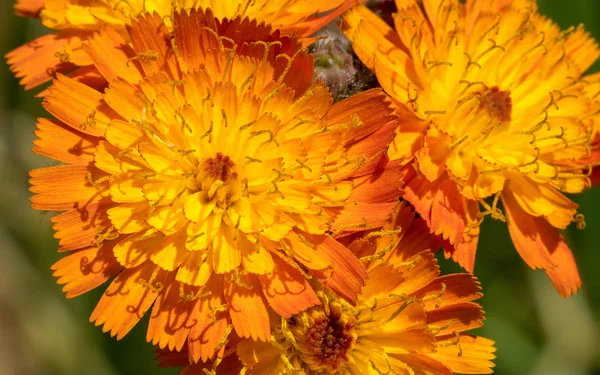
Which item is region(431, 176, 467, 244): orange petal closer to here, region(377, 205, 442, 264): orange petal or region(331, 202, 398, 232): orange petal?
region(377, 205, 442, 264): orange petal

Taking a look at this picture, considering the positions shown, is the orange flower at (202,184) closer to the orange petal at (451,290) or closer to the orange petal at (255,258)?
the orange petal at (255,258)

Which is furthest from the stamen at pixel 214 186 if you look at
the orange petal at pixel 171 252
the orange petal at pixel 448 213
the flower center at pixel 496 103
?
the flower center at pixel 496 103

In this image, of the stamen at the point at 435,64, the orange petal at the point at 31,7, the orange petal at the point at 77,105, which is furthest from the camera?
the orange petal at the point at 31,7

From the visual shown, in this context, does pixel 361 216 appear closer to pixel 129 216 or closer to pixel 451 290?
pixel 451 290

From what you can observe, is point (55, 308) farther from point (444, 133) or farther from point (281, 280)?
point (444, 133)

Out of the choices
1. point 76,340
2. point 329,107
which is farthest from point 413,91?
point 76,340

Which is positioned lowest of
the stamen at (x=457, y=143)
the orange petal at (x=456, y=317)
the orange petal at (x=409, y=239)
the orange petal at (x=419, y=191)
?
the orange petal at (x=456, y=317)
